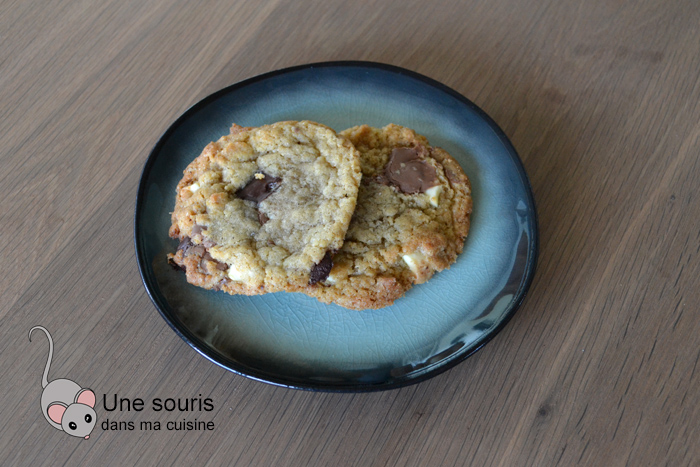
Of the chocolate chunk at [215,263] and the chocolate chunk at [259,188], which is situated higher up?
the chocolate chunk at [259,188]

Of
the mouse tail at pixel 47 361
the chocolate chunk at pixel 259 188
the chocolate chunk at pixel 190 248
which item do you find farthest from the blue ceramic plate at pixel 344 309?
the mouse tail at pixel 47 361

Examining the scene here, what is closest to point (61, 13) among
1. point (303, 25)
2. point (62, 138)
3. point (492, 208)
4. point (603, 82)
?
point (62, 138)

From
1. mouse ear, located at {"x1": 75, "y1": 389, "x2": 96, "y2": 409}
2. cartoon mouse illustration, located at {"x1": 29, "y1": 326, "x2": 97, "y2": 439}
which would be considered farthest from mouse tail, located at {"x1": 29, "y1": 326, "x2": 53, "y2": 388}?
mouse ear, located at {"x1": 75, "y1": 389, "x2": 96, "y2": 409}

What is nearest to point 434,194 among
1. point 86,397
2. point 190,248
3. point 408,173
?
point 408,173

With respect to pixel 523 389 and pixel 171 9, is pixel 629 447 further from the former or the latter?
pixel 171 9

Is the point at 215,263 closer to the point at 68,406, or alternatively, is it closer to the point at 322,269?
the point at 322,269

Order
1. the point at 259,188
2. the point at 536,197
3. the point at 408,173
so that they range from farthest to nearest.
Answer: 1. the point at 536,197
2. the point at 408,173
3. the point at 259,188

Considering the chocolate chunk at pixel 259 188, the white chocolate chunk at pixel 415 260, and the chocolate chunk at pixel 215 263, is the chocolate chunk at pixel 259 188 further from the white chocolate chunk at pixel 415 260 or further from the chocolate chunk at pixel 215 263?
the white chocolate chunk at pixel 415 260
